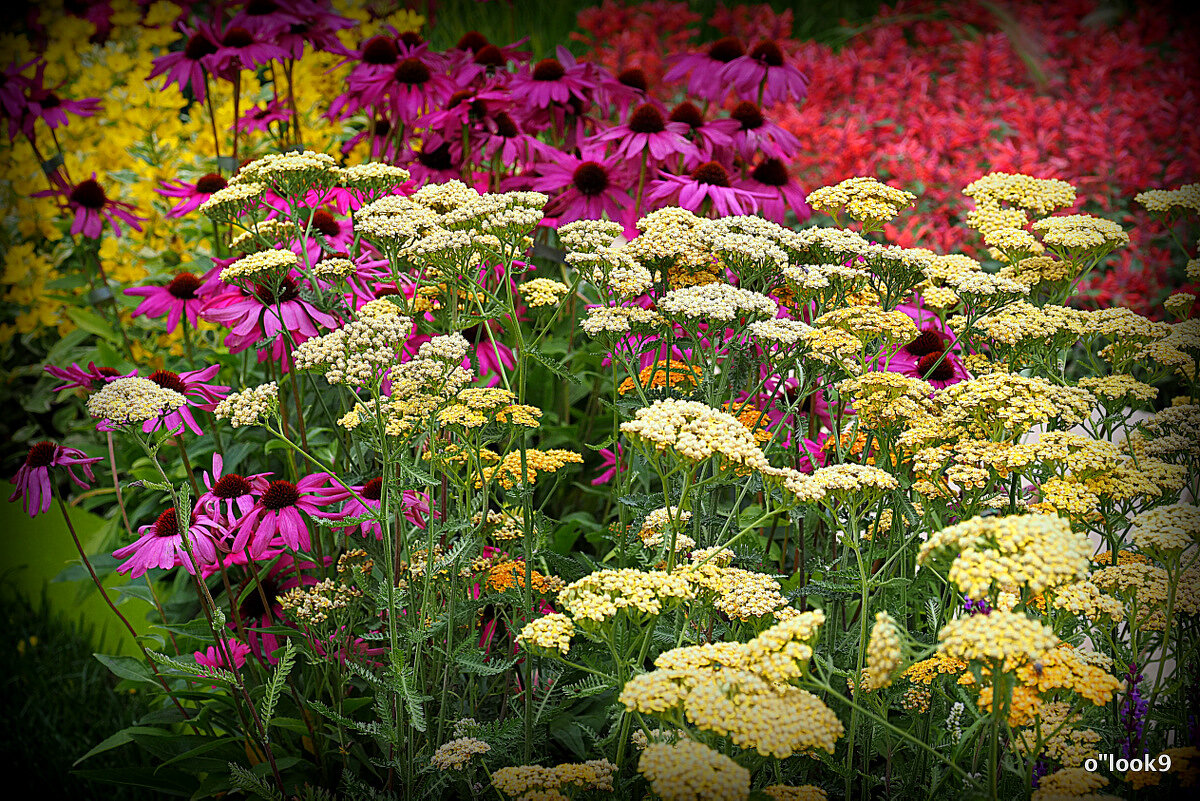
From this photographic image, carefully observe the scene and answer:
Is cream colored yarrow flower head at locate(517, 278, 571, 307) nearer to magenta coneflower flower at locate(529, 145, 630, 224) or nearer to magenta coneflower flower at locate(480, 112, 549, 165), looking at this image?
magenta coneflower flower at locate(529, 145, 630, 224)

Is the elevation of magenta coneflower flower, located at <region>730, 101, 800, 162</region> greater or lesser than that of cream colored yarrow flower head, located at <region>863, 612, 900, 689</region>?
greater

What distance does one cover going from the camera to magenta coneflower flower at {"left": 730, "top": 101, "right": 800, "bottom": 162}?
263 cm

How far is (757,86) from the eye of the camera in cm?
280

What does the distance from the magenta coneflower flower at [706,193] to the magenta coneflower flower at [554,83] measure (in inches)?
15.9

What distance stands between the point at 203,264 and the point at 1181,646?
3086 millimetres

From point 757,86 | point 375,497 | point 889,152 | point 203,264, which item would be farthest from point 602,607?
point 889,152

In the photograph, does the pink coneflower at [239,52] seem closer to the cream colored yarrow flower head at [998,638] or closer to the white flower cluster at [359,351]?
the white flower cluster at [359,351]

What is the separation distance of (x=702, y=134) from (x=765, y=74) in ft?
0.92

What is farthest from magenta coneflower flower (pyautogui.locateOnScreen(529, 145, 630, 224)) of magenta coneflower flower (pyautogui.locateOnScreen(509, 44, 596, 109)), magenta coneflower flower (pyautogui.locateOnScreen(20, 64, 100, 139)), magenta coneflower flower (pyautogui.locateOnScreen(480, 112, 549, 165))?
magenta coneflower flower (pyautogui.locateOnScreen(20, 64, 100, 139))

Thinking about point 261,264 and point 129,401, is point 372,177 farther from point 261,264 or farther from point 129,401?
point 129,401

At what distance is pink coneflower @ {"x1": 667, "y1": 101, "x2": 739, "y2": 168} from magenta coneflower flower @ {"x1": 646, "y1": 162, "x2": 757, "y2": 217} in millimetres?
89

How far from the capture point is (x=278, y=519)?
1.87m

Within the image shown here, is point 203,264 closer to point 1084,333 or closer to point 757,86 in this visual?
point 757,86

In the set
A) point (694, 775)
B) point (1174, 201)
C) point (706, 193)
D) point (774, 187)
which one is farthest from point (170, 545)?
point (1174, 201)
